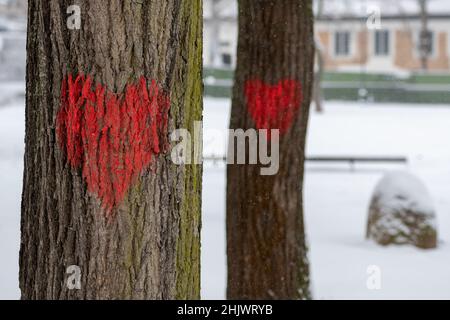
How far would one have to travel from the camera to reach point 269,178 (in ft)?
18.2

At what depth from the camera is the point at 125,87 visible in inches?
109

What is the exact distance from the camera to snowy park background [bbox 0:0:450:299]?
Answer: 7.25m

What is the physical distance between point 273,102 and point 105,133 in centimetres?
293

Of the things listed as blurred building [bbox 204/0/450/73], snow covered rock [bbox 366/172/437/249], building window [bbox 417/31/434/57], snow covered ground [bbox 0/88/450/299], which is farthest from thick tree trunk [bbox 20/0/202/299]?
blurred building [bbox 204/0/450/73]

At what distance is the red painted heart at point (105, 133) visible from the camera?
2.75m

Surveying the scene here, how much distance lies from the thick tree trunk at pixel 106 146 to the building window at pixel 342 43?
43486 mm

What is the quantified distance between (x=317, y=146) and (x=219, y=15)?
84.2 ft

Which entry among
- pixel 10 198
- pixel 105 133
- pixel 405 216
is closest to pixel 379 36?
pixel 10 198

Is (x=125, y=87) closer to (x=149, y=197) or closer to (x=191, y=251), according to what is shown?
(x=149, y=197)

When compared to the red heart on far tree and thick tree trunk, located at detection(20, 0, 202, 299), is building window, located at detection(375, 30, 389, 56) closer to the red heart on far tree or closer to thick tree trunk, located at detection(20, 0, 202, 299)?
the red heart on far tree

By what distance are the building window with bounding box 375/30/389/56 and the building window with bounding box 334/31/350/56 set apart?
1.54 m

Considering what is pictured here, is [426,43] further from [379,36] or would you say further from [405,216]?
[405,216]
